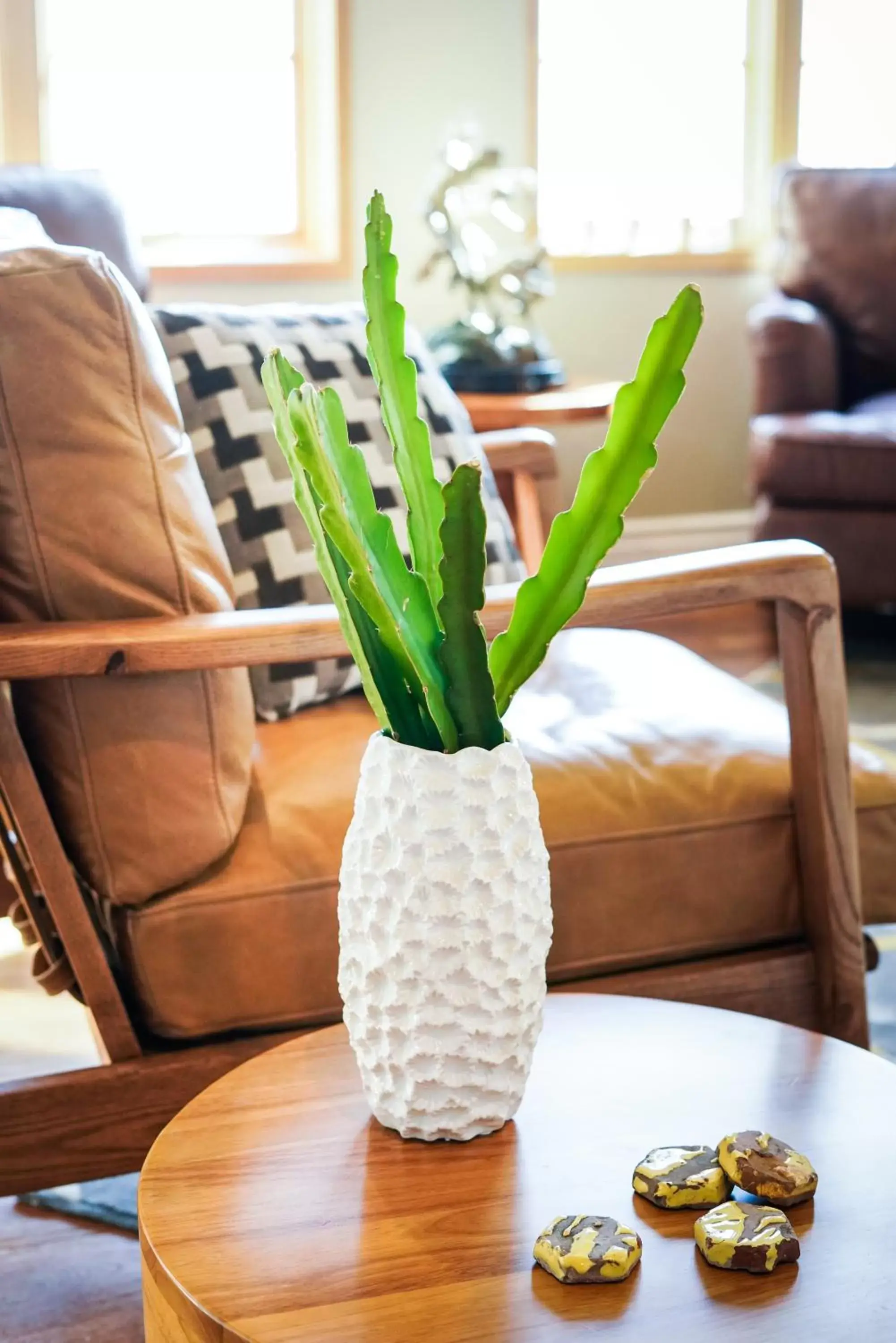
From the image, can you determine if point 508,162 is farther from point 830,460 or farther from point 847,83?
point 830,460

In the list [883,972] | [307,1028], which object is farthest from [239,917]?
[883,972]

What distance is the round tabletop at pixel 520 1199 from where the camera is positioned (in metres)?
0.70

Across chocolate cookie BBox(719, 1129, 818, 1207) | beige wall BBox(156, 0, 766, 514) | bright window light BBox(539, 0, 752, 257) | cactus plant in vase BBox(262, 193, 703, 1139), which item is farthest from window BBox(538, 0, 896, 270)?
chocolate cookie BBox(719, 1129, 818, 1207)

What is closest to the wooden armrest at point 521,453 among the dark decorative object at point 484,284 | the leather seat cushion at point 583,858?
the leather seat cushion at point 583,858

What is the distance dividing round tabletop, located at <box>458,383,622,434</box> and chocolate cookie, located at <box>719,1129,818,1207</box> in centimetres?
191

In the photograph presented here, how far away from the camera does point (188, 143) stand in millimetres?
3426

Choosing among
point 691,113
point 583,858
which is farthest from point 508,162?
point 583,858

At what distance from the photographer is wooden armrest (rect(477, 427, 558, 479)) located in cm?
189

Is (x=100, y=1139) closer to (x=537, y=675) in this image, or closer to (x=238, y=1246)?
(x=238, y=1246)

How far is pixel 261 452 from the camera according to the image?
1516 mm

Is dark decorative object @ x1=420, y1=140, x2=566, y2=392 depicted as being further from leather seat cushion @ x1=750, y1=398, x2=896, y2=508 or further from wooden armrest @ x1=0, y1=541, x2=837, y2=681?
wooden armrest @ x1=0, y1=541, x2=837, y2=681

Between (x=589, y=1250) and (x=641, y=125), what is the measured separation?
3575 millimetres

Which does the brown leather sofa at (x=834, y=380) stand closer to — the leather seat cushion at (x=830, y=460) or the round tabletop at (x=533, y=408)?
the leather seat cushion at (x=830, y=460)

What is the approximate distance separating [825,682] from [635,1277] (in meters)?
0.65
